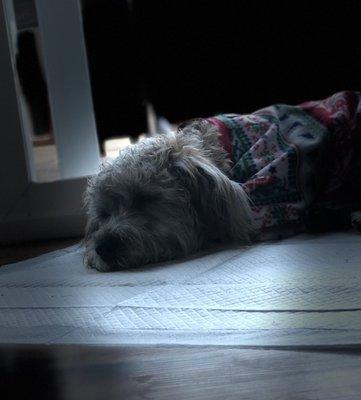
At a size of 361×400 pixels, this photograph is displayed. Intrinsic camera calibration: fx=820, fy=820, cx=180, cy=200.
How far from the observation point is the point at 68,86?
2.89 metres

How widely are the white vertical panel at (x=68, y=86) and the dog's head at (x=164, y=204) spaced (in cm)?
69

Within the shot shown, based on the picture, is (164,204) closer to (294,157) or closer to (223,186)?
(223,186)

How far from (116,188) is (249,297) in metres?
0.73

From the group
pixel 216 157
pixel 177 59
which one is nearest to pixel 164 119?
pixel 177 59

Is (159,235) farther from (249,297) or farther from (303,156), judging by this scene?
(249,297)

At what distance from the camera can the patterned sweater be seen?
2.21 metres

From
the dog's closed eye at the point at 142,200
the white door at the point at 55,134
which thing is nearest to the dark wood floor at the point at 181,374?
the dog's closed eye at the point at 142,200

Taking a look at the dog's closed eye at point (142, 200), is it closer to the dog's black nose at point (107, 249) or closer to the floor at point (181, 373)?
the dog's black nose at point (107, 249)

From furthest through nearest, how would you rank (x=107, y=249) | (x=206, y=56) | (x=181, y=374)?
(x=206, y=56) → (x=107, y=249) → (x=181, y=374)

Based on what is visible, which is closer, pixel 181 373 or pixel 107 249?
pixel 181 373

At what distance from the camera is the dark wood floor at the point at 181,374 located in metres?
1.05

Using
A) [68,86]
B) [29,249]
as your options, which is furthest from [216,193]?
[68,86]

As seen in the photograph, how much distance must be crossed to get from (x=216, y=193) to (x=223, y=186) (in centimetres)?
3

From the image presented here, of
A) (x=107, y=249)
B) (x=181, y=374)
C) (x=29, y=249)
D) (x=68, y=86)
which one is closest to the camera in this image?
(x=181, y=374)
